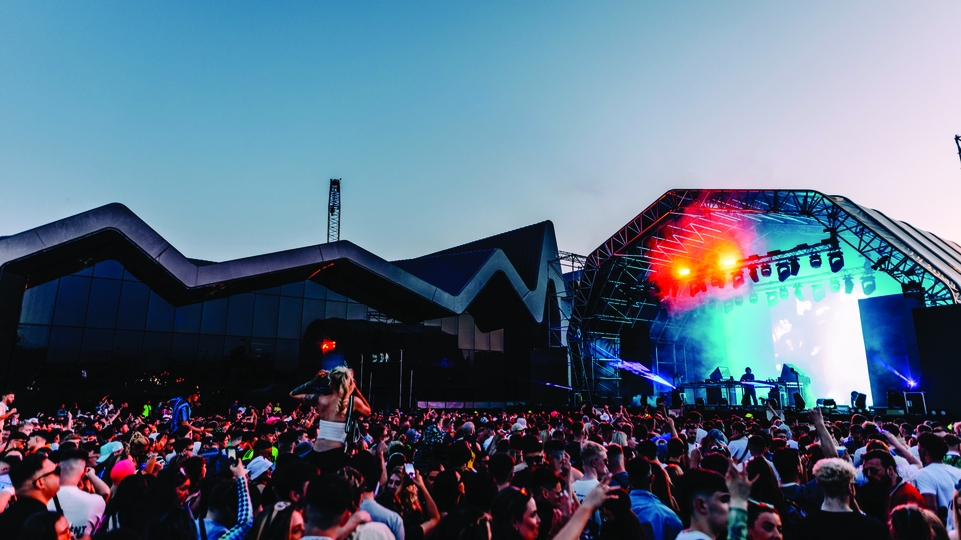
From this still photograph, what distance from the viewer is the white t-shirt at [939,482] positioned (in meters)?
4.78

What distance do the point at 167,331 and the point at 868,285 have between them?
95.4 ft

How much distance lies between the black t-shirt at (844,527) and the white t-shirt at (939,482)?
1.90 meters

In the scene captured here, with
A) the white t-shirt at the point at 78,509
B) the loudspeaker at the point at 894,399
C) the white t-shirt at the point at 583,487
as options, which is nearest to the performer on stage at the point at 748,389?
the loudspeaker at the point at 894,399

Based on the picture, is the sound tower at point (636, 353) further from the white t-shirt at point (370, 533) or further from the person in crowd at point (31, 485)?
the person in crowd at point (31, 485)

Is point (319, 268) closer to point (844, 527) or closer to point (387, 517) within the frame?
point (387, 517)

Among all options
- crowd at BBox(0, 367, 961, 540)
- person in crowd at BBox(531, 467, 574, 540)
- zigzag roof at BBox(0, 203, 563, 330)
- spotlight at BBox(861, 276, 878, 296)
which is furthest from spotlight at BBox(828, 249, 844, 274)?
person in crowd at BBox(531, 467, 574, 540)

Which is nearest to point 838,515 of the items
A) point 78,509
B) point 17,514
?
point 17,514

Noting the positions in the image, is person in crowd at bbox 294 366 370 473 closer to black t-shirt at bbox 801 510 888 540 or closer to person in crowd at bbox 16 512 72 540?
person in crowd at bbox 16 512 72 540

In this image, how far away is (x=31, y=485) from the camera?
3680 millimetres

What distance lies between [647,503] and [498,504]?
1.38 metres

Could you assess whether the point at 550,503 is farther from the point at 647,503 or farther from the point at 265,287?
the point at 265,287

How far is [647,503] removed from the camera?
3963mm

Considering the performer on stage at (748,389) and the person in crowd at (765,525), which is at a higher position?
the performer on stage at (748,389)

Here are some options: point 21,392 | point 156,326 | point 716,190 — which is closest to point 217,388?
point 156,326
